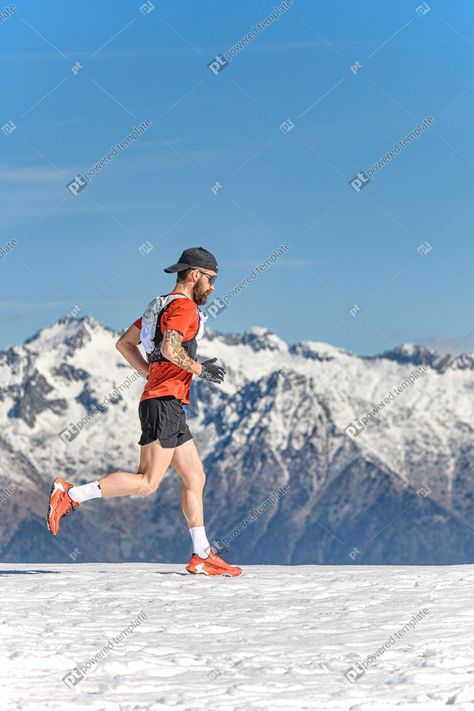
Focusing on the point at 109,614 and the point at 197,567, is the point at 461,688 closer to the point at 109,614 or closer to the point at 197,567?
the point at 109,614

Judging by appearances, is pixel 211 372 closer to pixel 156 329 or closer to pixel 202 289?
pixel 156 329

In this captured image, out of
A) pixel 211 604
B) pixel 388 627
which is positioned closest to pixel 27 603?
pixel 211 604

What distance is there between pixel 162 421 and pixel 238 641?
3852 mm

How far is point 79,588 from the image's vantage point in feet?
41.1

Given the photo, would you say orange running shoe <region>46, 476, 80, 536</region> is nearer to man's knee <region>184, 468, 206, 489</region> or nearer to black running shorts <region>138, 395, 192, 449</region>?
black running shorts <region>138, 395, 192, 449</region>

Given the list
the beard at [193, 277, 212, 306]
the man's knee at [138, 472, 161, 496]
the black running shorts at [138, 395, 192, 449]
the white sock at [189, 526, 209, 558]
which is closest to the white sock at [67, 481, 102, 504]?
the man's knee at [138, 472, 161, 496]

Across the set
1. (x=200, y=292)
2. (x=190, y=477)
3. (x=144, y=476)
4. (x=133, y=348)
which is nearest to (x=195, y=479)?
(x=190, y=477)

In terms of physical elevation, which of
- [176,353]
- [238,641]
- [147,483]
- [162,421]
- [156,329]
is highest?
[156,329]

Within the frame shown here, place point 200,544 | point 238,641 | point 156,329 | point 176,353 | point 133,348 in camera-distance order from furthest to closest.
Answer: point 133,348 → point 200,544 → point 156,329 → point 176,353 → point 238,641

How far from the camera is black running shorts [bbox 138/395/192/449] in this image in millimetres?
13125

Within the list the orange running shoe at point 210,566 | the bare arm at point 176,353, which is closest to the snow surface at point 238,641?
the orange running shoe at point 210,566

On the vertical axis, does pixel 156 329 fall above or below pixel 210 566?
above

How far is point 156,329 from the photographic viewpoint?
13266 millimetres

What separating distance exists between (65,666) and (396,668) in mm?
2407
